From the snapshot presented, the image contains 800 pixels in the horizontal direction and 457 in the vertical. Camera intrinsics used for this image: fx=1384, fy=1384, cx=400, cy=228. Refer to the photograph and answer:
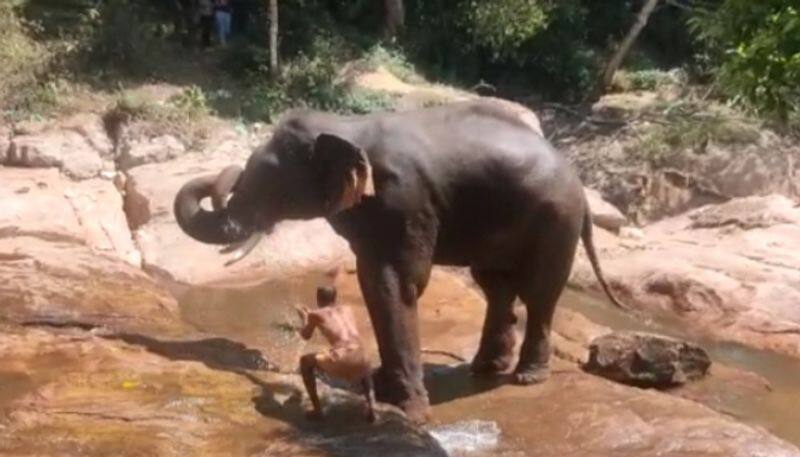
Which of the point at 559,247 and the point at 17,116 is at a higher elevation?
the point at 559,247

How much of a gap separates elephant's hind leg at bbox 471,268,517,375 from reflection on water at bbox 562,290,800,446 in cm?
159

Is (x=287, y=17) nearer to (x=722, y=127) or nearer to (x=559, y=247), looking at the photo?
(x=722, y=127)

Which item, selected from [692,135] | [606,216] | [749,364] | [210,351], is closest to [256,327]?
[210,351]

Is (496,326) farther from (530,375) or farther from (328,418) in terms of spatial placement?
(328,418)

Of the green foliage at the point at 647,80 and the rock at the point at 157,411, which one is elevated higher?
the rock at the point at 157,411

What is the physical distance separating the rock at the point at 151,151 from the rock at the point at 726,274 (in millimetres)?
5022

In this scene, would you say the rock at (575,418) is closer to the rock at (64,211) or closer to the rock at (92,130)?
the rock at (64,211)

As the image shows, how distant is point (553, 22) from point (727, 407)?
15.5 metres

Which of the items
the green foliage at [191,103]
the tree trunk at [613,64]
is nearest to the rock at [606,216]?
the green foliage at [191,103]

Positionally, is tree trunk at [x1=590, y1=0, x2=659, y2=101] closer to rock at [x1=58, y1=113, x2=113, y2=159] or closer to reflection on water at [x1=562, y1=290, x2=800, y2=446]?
rock at [x1=58, y1=113, x2=113, y2=159]

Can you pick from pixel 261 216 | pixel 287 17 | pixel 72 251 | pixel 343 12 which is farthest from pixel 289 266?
pixel 343 12

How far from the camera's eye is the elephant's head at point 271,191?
8.59 m

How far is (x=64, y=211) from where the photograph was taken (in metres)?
13.8

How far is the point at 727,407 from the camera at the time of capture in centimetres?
976
